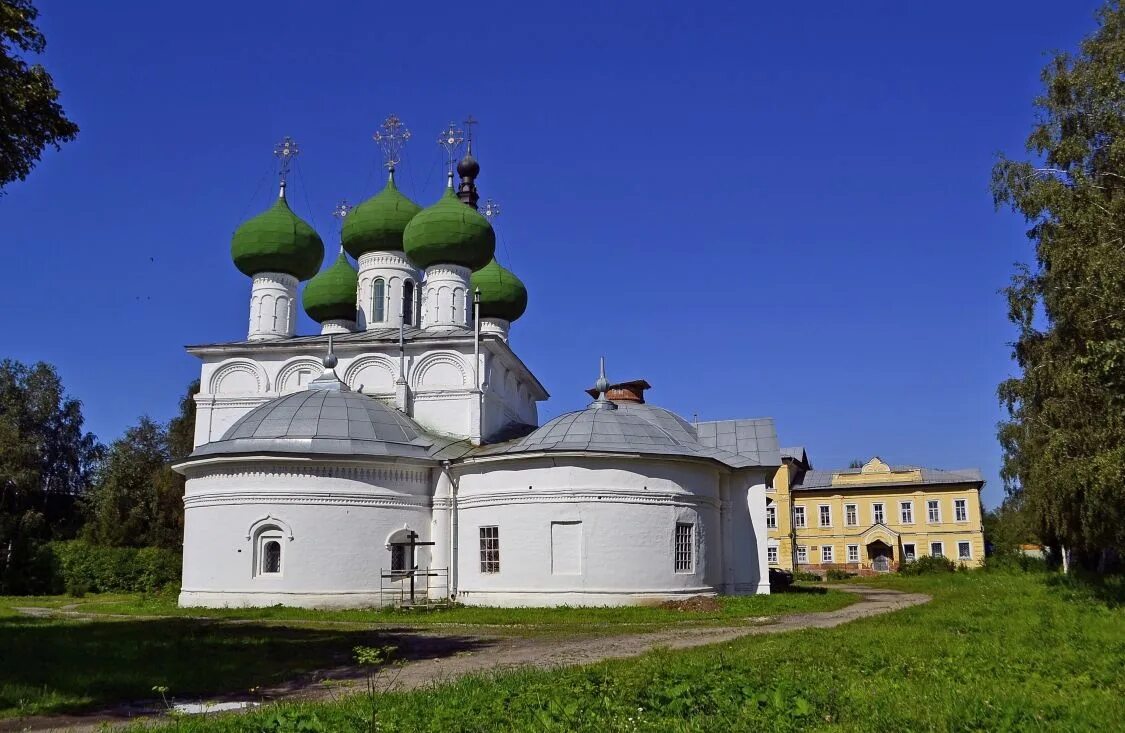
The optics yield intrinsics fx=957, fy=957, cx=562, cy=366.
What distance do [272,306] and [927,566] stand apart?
28183 mm

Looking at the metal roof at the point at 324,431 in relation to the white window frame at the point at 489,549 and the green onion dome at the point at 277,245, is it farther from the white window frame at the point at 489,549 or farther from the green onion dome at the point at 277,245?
the green onion dome at the point at 277,245

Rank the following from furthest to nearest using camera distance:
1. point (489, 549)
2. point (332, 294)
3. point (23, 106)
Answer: point (332, 294), point (489, 549), point (23, 106)

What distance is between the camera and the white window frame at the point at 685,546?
20.1 metres

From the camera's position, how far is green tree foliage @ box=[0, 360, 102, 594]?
30.1m

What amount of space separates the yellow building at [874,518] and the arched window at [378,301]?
23.5 m

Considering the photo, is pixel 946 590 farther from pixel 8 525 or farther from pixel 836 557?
pixel 8 525

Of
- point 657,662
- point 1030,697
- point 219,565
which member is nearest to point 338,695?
point 657,662

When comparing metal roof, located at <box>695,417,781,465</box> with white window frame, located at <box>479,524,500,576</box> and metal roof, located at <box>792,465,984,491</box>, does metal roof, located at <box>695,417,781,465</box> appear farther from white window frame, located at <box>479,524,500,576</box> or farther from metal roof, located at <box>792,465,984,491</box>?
metal roof, located at <box>792,465,984,491</box>

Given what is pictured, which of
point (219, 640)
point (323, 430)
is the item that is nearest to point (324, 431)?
point (323, 430)

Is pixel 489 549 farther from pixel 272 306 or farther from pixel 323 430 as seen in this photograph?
pixel 272 306

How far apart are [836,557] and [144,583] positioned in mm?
30914

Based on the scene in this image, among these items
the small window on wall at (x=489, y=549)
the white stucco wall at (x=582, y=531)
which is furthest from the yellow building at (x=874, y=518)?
the small window on wall at (x=489, y=549)

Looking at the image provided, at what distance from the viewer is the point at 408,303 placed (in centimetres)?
2784

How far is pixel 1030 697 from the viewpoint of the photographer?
6.98 meters
